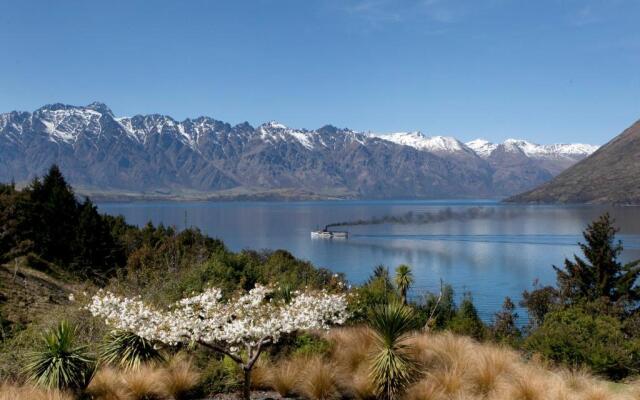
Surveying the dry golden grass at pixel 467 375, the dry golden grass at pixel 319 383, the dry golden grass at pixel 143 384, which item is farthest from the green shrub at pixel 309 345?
the dry golden grass at pixel 143 384

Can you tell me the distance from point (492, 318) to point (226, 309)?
51.9 metres

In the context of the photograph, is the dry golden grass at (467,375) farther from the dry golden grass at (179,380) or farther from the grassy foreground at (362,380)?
the dry golden grass at (179,380)

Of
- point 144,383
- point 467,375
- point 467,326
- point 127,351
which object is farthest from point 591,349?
point 467,326

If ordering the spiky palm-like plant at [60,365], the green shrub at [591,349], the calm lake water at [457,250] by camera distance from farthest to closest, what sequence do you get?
1. the calm lake water at [457,250]
2. the green shrub at [591,349]
3. the spiky palm-like plant at [60,365]

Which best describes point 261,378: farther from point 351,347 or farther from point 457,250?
point 457,250

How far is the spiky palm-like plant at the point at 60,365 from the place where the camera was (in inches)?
401

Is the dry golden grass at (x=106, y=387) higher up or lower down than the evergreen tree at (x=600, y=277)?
higher up

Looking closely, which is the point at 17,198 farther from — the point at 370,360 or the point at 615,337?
the point at 615,337

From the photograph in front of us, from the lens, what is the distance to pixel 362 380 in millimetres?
11219

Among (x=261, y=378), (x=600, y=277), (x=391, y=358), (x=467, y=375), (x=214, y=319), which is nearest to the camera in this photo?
(x=214, y=319)

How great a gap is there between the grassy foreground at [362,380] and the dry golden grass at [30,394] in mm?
15

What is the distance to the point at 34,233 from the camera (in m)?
37.8

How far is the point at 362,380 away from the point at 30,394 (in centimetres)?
606

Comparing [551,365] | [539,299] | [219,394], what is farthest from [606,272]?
[219,394]
